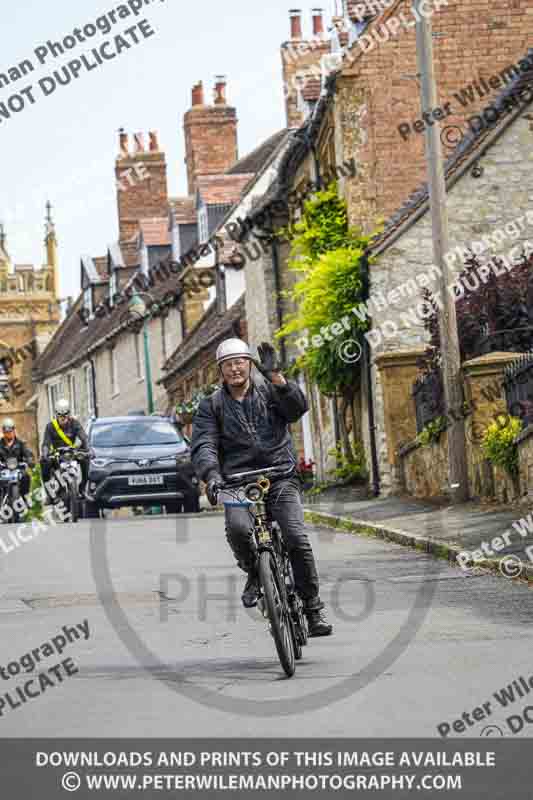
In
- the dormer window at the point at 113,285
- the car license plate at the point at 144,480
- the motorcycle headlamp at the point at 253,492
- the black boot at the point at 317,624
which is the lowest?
the car license plate at the point at 144,480

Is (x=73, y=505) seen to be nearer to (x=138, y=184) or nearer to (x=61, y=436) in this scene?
(x=61, y=436)

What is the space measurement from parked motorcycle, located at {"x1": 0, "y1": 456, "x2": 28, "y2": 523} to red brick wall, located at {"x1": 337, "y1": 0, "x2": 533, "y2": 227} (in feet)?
24.3

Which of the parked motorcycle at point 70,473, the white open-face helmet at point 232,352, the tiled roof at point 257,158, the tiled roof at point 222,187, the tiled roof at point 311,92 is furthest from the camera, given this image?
the tiled roof at point 257,158

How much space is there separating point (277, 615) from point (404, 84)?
21.8m

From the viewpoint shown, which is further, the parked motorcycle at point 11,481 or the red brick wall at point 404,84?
the red brick wall at point 404,84

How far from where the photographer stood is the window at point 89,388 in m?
63.7

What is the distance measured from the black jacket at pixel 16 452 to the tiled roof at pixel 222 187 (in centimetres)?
2071

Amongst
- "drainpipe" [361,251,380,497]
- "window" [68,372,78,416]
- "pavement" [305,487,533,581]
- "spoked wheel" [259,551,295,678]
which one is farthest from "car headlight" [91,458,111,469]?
"window" [68,372,78,416]

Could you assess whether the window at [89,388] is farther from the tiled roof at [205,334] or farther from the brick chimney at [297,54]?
the brick chimney at [297,54]

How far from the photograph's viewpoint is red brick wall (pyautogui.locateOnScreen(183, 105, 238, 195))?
5144 cm

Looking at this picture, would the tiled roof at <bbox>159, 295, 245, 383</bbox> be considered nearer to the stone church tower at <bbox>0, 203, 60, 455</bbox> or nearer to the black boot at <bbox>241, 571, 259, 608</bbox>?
the black boot at <bbox>241, 571, 259, 608</bbox>

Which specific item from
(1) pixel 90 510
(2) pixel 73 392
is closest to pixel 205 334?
(1) pixel 90 510

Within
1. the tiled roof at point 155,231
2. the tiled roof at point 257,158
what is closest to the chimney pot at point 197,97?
the tiled roof at point 257,158

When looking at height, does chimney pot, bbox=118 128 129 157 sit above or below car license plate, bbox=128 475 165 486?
above
